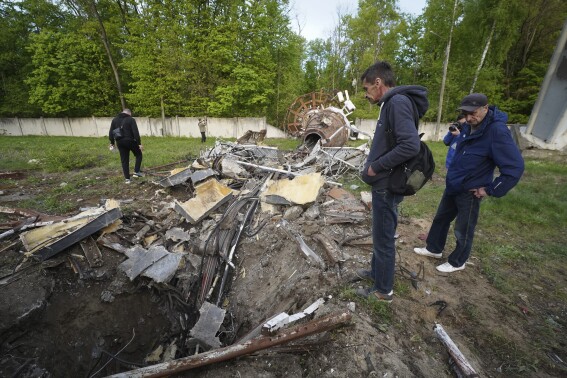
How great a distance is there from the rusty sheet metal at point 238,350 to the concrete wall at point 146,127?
17.9 metres

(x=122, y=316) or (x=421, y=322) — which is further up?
(x=421, y=322)

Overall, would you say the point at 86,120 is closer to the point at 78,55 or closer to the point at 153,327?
the point at 78,55

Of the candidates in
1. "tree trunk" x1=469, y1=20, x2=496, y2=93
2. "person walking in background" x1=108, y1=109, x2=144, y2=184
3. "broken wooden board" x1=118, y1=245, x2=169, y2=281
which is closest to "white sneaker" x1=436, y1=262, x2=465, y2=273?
"broken wooden board" x1=118, y1=245, x2=169, y2=281

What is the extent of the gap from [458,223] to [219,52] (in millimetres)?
18517

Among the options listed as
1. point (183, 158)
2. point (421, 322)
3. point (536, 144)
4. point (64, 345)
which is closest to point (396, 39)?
point (536, 144)

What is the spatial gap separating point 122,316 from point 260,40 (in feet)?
62.5

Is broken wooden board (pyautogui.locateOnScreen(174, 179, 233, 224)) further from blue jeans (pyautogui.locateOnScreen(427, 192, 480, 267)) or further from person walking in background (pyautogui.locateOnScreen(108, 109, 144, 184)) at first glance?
blue jeans (pyautogui.locateOnScreen(427, 192, 480, 267))

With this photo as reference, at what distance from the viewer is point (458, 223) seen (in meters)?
3.01

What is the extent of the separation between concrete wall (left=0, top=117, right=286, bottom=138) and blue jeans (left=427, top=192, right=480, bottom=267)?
16.7 m

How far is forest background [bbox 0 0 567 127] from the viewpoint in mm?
17125

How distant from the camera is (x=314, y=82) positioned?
2736cm

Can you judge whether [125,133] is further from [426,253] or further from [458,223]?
[458,223]

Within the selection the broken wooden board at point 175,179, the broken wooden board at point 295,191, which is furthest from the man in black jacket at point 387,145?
the broken wooden board at point 175,179

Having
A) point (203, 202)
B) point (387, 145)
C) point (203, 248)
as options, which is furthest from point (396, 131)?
point (203, 202)
